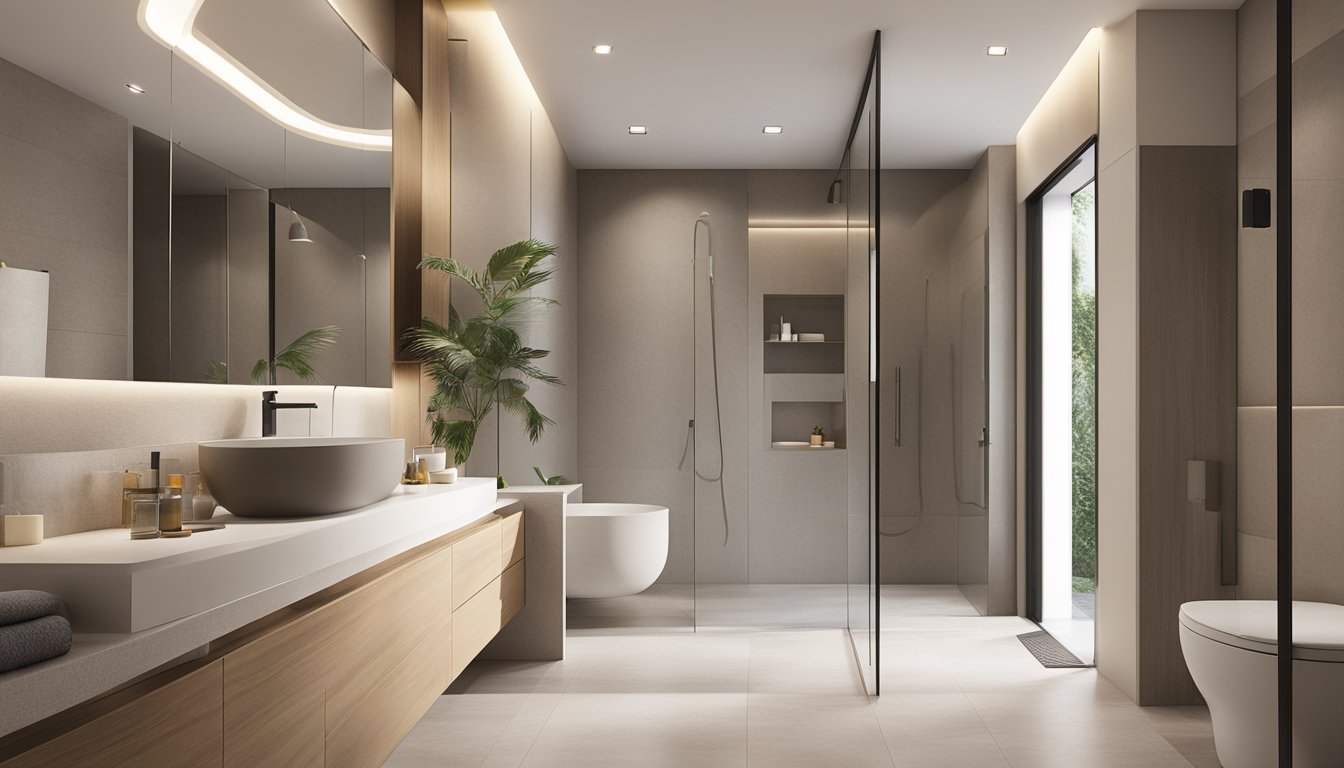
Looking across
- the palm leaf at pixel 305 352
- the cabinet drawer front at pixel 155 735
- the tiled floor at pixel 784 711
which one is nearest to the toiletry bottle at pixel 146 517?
the cabinet drawer front at pixel 155 735

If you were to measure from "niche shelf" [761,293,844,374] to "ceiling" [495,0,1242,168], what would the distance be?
74cm

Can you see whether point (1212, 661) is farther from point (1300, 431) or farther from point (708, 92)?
point (708, 92)

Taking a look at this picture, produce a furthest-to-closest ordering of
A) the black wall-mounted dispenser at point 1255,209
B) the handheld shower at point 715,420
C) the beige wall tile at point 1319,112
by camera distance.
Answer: the handheld shower at point 715,420
the black wall-mounted dispenser at point 1255,209
the beige wall tile at point 1319,112

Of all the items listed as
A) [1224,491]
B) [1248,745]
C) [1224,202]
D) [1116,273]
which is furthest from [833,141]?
[1248,745]

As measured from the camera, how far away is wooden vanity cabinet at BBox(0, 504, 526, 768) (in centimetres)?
124

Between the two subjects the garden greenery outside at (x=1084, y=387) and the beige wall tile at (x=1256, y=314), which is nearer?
the beige wall tile at (x=1256, y=314)

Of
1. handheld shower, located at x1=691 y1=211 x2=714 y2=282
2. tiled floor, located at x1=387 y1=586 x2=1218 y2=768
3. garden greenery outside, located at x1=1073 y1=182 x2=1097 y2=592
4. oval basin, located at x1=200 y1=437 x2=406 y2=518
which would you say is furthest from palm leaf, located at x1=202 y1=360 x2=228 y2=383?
garden greenery outside, located at x1=1073 y1=182 x2=1097 y2=592

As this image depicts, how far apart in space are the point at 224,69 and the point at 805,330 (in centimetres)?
285

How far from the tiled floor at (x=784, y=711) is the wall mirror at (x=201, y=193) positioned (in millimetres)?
1325

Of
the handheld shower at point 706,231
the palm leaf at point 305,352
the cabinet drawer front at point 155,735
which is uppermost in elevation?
the handheld shower at point 706,231

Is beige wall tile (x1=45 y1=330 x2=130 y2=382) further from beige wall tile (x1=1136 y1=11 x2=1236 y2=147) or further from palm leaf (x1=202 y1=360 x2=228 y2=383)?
beige wall tile (x1=1136 y1=11 x2=1236 y2=147)

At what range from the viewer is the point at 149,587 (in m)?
1.34

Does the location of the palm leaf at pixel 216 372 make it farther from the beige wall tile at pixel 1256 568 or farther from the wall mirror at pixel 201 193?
the beige wall tile at pixel 1256 568

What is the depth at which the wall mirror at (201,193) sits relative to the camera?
175 cm
